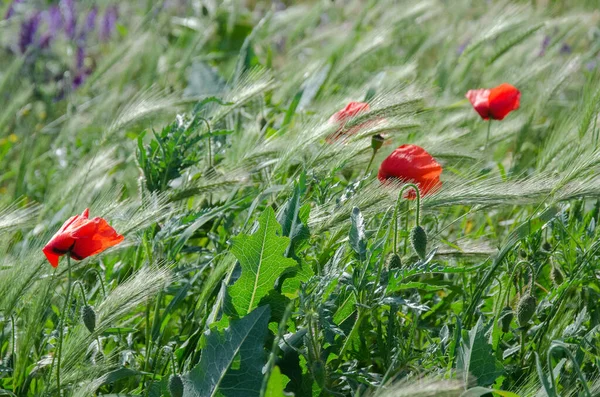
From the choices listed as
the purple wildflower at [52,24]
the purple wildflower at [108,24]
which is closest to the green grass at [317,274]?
the purple wildflower at [52,24]

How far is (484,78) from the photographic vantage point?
2756 mm

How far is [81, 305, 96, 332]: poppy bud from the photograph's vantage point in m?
1.27

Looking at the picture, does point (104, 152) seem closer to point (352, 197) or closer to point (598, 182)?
point (352, 197)

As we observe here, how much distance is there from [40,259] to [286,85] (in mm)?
1182

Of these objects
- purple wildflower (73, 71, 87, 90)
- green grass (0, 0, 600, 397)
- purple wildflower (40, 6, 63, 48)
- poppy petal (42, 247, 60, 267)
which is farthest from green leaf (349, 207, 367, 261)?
purple wildflower (40, 6, 63, 48)

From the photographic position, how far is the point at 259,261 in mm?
1368

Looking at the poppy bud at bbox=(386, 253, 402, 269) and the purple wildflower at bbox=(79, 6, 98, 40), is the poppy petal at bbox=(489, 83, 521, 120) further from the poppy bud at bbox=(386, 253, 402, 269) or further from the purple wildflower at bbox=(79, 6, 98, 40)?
the purple wildflower at bbox=(79, 6, 98, 40)

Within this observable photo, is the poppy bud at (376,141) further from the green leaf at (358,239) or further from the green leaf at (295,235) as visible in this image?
the green leaf at (358,239)

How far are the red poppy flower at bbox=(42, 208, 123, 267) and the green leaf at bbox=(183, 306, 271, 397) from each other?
0.22 meters

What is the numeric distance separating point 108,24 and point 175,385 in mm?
3108

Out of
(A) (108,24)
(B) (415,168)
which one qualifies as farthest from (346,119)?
(A) (108,24)

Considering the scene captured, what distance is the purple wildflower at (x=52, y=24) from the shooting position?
3.77 m

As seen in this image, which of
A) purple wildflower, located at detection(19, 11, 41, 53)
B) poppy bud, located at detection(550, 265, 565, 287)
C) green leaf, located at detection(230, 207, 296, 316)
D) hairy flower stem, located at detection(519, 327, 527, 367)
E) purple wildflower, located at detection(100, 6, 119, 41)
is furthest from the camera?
purple wildflower, located at detection(100, 6, 119, 41)

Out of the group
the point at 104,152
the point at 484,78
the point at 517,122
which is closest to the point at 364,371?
the point at 104,152
